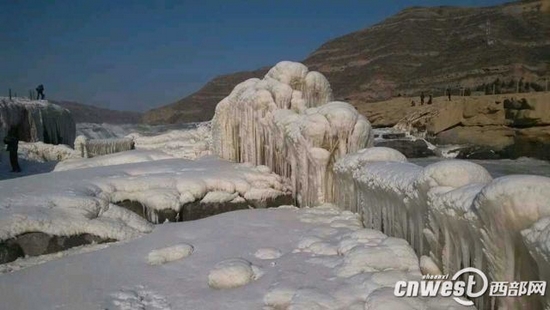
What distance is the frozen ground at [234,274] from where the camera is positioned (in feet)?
14.9

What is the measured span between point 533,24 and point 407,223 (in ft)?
292

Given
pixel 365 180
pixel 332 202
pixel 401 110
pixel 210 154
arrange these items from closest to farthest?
pixel 365 180 → pixel 332 202 → pixel 210 154 → pixel 401 110

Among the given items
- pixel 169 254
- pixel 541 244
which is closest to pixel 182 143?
pixel 169 254

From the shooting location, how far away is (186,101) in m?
104

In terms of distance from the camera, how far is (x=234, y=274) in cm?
511

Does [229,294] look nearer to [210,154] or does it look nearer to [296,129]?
[296,129]

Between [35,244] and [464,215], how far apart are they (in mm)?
6496

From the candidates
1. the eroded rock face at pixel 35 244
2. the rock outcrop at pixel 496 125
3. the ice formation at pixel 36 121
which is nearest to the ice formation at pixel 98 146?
the ice formation at pixel 36 121

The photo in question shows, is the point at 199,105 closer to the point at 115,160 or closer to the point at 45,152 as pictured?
the point at 45,152

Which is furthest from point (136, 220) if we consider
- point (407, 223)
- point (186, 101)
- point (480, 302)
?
point (186, 101)

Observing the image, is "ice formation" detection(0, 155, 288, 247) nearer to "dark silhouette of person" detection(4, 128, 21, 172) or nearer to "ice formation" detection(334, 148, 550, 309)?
"ice formation" detection(334, 148, 550, 309)

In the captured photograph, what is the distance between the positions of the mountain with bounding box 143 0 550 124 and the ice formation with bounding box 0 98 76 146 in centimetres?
3671

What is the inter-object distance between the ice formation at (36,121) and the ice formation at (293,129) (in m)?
12.8

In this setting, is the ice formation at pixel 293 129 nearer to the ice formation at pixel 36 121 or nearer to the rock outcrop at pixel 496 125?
the ice formation at pixel 36 121
